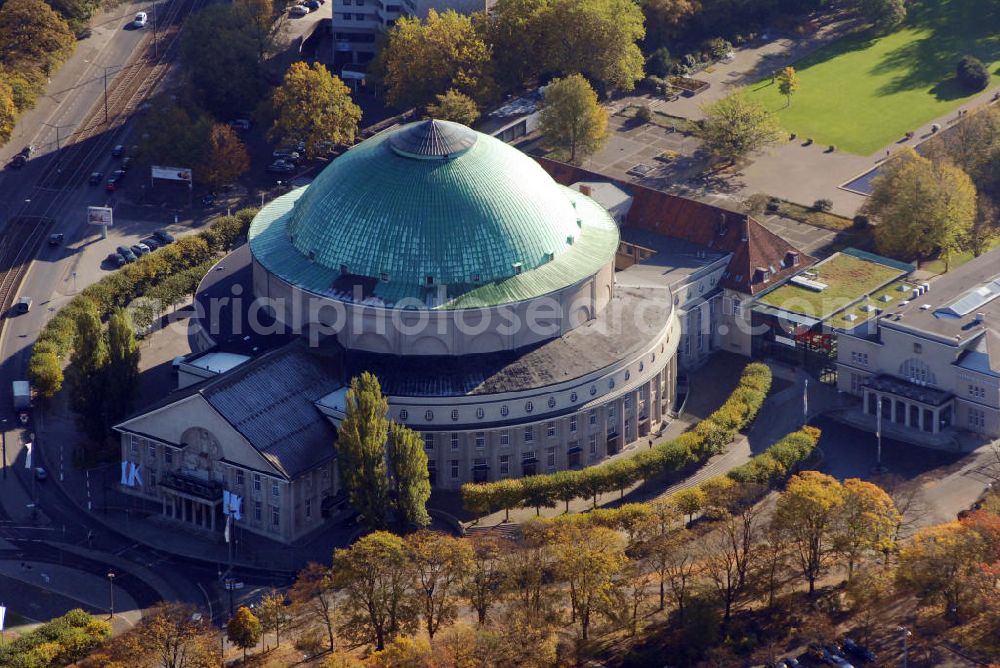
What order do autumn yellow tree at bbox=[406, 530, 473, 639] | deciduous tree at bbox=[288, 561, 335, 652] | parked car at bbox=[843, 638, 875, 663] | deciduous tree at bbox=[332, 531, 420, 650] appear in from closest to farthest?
parked car at bbox=[843, 638, 875, 663], deciduous tree at bbox=[332, 531, 420, 650], autumn yellow tree at bbox=[406, 530, 473, 639], deciduous tree at bbox=[288, 561, 335, 652]

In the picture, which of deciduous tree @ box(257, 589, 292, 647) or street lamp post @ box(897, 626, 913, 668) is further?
deciduous tree @ box(257, 589, 292, 647)

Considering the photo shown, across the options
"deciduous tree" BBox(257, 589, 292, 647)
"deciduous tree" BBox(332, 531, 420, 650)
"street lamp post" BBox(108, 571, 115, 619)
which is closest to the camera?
"deciduous tree" BBox(332, 531, 420, 650)

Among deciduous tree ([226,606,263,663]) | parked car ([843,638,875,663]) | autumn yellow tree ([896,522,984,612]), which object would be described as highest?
autumn yellow tree ([896,522,984,612])

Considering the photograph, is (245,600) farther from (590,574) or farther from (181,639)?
(590,574)

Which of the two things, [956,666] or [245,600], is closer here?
[956,666]

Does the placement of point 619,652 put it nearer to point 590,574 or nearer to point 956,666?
point 590,574

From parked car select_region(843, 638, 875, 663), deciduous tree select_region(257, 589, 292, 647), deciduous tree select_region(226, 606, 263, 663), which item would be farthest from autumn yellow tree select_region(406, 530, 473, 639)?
parked car select_region(843, 638, 875, 663)

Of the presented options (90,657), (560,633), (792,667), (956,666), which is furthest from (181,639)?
(956,666)

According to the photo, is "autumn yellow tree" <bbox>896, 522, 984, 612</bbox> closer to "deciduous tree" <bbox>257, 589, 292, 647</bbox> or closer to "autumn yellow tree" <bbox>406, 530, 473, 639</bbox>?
"autumn yellow tree" <bbox>406, 530, 473, 639</bbox>

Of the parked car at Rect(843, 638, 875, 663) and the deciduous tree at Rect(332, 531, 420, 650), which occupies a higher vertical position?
the deciduous tree at Rect(332, 531, 420, 650)
